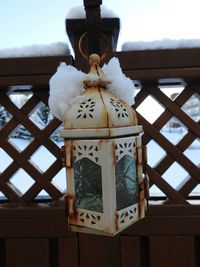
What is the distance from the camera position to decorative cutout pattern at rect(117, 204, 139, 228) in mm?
698

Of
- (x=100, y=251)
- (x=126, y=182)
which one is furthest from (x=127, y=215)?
(x=100, y=251)

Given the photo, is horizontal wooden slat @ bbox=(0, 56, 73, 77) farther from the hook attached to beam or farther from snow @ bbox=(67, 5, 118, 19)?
the hook attached to beam

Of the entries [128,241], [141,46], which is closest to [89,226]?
[128,241]

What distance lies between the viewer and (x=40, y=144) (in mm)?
1146

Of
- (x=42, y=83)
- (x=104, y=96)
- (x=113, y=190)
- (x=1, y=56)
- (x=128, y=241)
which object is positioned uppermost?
(x=1, y=56)

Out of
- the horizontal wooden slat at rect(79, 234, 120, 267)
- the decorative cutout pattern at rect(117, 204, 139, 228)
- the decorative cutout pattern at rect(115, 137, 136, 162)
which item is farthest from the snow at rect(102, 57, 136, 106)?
the horizontal wooden slat at rect(79, 234, 120, 267)

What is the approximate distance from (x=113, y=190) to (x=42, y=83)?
0.56m

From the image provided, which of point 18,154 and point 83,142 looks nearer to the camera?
point 83,142

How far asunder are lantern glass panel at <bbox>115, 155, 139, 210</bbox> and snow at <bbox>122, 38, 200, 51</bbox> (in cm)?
50

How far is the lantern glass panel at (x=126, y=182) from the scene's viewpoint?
708mm

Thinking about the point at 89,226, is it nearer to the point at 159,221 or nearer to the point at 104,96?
the point at 104,96

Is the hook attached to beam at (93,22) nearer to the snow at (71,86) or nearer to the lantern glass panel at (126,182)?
the snow at (71,86)

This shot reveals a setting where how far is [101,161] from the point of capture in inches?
27.1

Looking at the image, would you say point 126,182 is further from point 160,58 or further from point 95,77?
point 160,58
